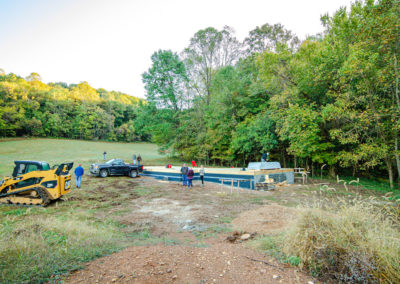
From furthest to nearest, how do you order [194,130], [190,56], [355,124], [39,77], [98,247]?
1. [39,77]
2. [190,56]
3. [194,130]
4. [355,124]
5. [98,247]

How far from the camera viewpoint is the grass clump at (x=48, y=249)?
295cm

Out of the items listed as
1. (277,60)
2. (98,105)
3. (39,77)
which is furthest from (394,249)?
(39,77)

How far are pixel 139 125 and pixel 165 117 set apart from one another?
12.8 feet

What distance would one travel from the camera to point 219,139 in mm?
22688

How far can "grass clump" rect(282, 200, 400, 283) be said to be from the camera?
9.50 ft

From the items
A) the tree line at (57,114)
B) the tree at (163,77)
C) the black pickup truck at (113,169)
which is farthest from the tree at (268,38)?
the tree line at (57,114)

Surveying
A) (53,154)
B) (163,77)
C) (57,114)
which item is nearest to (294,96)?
(163,77)

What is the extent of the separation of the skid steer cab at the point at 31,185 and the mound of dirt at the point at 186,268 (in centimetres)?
632

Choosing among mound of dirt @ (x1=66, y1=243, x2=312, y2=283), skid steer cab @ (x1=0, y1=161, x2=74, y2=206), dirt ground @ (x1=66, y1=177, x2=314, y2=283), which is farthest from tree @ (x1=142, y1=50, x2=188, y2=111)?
mound of dirt @ (x1=66, y1=243, x2=312, y2=283)

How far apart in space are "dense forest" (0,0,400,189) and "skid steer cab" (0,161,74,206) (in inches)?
544

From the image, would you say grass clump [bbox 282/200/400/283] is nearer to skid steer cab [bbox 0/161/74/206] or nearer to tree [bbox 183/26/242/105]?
skid steer cab [bbox 0/161/74/206]

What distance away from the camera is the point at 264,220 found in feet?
19.5

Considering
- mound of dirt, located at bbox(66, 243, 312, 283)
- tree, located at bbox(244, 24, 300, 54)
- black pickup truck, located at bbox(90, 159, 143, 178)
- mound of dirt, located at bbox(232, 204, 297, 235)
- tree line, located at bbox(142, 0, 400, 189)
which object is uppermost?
tree, located at bbox(244, 24, 300, 54)

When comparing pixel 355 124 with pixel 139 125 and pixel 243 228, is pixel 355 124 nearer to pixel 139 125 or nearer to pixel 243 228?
pixel 243 228
